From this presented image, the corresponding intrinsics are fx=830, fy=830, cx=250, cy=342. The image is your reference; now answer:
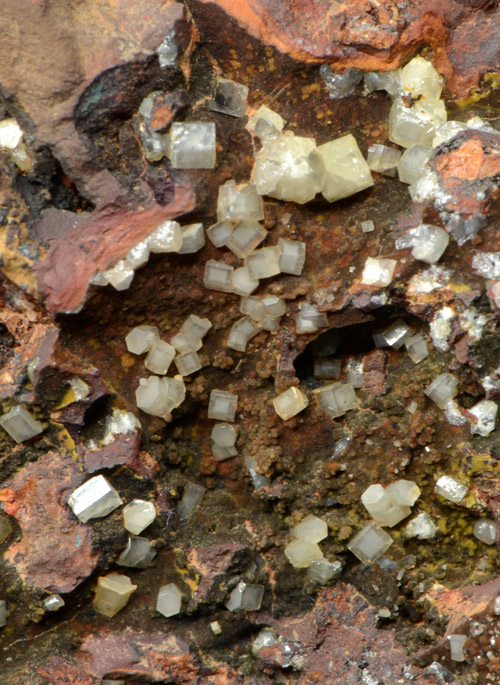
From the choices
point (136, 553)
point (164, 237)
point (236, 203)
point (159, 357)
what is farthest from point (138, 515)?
point (236, 203)

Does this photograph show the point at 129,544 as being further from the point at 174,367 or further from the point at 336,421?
the point at 336,421

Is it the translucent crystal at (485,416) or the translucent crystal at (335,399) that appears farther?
the translucent crystal at (335,399)

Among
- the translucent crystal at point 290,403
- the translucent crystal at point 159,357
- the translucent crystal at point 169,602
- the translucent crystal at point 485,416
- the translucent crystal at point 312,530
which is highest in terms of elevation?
the translucent crystal at point 159,357

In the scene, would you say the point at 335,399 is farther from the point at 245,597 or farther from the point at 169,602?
the point at 169,602

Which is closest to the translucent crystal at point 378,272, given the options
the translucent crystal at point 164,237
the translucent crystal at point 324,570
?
the translucent crystal at point 164,237

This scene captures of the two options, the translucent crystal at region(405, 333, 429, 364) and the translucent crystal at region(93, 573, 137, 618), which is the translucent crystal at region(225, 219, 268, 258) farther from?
the translucent crystal at region(93, 573, 137, 618)

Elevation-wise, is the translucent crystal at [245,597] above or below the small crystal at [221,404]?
below

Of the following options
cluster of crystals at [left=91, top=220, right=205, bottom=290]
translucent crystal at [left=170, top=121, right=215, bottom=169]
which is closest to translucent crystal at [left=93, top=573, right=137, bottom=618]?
cluster of crystals at [left=91, top=220, right=205, bottom=290]

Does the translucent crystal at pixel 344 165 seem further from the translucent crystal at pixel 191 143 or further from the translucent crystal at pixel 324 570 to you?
the translucent crystal at pixel 324 570
